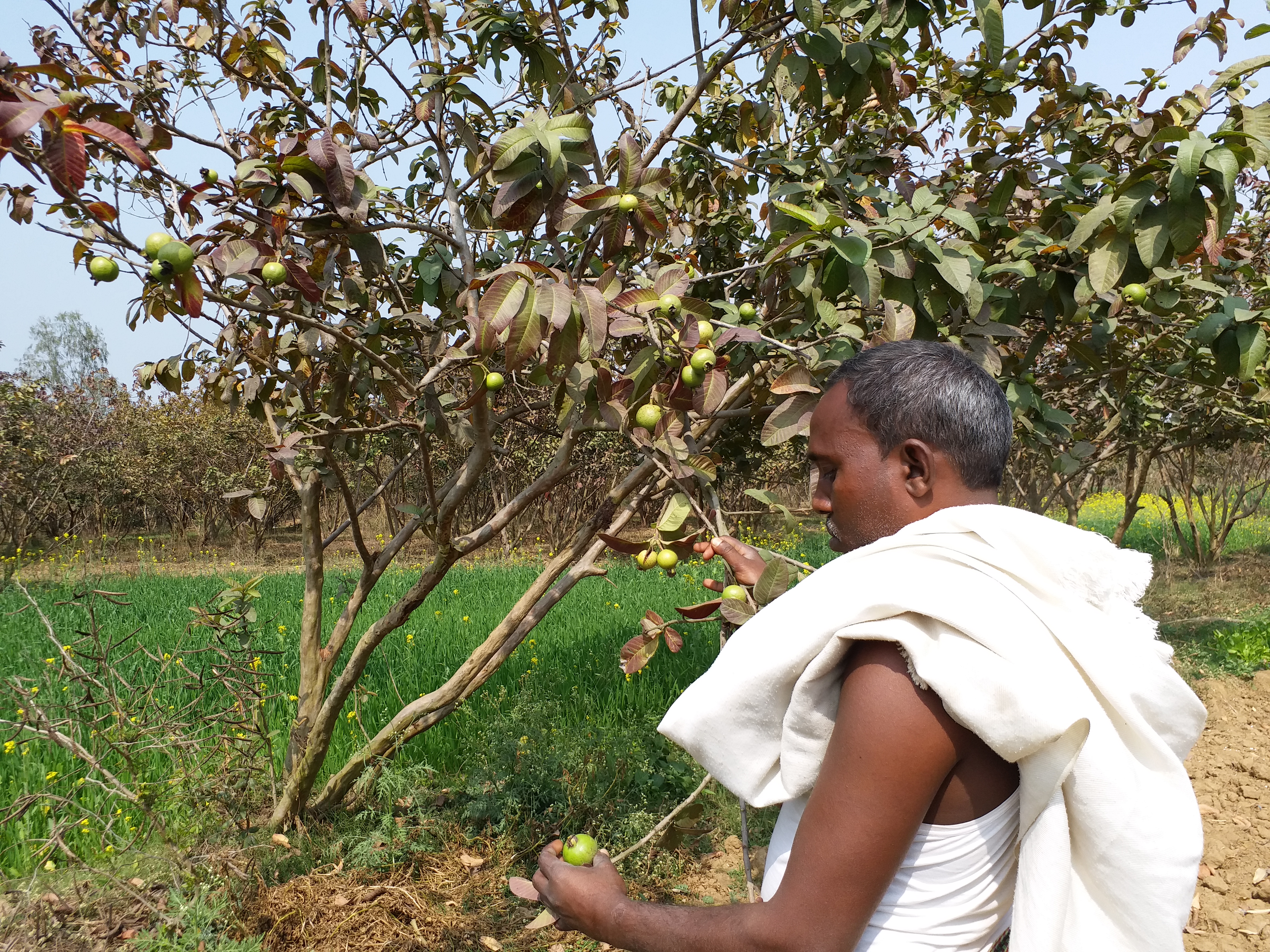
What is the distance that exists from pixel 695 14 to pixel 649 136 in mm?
488

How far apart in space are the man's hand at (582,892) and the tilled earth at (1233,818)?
7.49 ft

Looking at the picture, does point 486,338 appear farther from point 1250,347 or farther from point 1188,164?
point 1250,347

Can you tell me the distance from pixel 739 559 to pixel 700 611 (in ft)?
0.40

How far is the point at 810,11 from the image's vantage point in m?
2.13

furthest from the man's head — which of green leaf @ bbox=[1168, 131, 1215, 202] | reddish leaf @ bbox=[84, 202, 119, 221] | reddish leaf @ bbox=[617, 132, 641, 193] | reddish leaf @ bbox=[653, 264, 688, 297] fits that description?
reddish leaf @ bbox=[84, 202, 119, 221]

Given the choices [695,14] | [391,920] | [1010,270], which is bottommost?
[391,920]

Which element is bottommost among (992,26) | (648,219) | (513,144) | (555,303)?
(555,303)

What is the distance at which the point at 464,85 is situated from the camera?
2.30 metres

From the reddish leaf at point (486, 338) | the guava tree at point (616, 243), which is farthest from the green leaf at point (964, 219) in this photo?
the reddish leaf at point (486, 338)

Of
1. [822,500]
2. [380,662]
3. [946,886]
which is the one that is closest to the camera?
[946,886]

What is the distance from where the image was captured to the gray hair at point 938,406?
3.35 ft

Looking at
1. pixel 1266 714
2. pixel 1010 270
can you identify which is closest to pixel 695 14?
pixel 1010 270

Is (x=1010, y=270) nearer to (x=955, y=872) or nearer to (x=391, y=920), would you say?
(x=955, y=872)

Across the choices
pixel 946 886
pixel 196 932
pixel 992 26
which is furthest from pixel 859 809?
pixel 196 932
